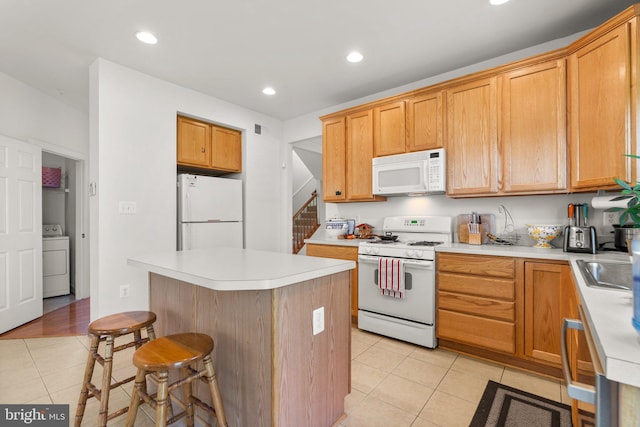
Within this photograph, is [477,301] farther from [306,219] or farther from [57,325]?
[306,219]

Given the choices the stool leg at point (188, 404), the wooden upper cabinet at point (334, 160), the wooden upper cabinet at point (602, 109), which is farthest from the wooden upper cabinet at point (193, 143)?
the wooden upper cabinet at point (602, 109)

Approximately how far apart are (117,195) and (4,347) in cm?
162

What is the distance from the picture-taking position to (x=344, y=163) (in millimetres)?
3723

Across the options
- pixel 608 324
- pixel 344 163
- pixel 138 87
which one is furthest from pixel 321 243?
pixel 608 324

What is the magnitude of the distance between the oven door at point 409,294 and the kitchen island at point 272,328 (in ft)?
3.88

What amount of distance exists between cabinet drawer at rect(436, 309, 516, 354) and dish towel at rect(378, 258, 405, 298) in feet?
1.28

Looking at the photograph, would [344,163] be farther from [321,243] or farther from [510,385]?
[510,385]

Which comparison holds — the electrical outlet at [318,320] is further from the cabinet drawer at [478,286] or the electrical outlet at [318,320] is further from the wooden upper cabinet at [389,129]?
the wooden upper cabinet at [389,129]

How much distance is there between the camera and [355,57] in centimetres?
289

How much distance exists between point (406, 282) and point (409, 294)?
11 centimetres

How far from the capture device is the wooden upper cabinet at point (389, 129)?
3.24 m

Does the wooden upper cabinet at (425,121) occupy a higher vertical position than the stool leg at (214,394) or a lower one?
higher

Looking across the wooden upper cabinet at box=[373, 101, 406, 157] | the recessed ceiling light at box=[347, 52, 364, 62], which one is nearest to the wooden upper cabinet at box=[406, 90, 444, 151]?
the wooden upper cabinet at box=[373, 101, 406, 157]

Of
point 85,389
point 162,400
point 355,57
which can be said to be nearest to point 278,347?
point 162,400
